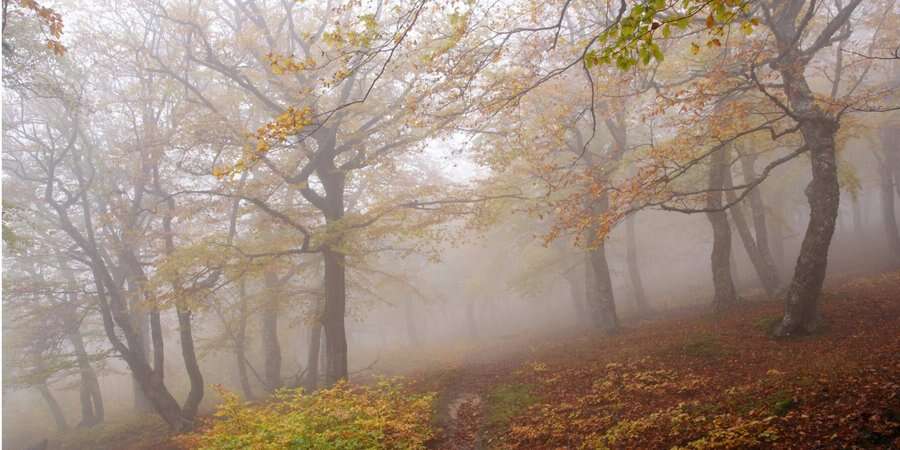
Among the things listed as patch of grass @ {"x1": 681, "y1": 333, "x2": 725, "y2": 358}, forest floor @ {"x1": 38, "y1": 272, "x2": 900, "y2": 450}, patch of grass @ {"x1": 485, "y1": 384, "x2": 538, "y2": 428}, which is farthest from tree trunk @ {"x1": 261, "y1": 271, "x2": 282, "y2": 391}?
patch of grass @ {"x1": 681, "y1": 333, "x2": 725, "y2": 358}

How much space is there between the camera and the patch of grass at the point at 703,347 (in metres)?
9.99

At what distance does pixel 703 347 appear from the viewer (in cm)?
1045

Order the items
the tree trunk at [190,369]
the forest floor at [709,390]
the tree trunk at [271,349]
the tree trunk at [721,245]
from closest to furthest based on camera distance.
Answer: the forest floor at [709,390] → the tree trunk at [190,369] → the tree trunk at [721,245] → the tree trunk at [271,349]

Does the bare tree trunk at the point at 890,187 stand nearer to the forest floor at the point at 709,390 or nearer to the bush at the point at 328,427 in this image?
the forest floor at the point at 709,390

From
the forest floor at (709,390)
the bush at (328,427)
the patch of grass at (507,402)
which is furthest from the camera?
the patch of grass at (507,402)

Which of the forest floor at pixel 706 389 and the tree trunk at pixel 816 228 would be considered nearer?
the forest floor at pixel 706 389

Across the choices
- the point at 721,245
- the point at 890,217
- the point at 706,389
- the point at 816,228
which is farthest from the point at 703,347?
the point at 890,217

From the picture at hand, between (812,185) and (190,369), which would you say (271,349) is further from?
(812,185)

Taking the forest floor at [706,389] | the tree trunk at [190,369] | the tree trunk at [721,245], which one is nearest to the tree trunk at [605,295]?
the forest floor at [706,389]

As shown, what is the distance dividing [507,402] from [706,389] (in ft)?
13.2

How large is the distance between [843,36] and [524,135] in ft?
22.5

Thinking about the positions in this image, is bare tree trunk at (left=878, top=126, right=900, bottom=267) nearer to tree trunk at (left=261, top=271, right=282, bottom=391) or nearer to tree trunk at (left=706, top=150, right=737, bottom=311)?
tree trunk at (left=706, top=150, right=737, bottom=311)

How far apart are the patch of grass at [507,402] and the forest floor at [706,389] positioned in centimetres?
3

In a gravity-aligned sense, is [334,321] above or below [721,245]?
below
